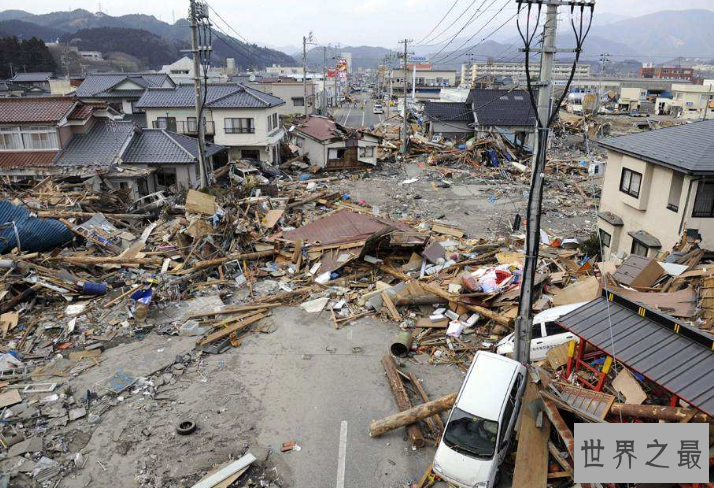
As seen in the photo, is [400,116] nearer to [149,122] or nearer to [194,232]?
[149,122]

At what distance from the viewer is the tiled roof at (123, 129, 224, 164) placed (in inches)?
985

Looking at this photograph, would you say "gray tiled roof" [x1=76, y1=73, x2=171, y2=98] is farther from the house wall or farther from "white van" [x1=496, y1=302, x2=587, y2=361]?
"white van" [x1=496, y1=302, x2=587, y2=361]

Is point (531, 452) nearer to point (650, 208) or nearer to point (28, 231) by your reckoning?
point (650, 208)

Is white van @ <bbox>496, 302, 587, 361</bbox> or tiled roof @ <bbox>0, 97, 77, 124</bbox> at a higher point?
tiled roof @ <bbox>0, 97, 77, 124</bbox>

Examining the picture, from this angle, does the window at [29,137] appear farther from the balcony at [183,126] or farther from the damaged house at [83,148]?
the balcony at [183,126]

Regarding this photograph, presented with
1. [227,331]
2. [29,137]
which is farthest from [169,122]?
[227,331]

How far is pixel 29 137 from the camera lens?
2308 centimetres

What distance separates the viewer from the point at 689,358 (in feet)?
23.5

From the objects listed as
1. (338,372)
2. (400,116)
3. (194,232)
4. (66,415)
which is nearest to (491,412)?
(338,372)

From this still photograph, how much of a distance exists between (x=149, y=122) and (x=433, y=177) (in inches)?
774

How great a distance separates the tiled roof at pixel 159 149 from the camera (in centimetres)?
2502

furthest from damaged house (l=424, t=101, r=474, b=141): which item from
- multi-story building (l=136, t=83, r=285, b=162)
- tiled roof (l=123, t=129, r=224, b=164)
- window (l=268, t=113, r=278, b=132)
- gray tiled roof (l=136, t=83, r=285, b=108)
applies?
tiled roof (l=123, t=129, r=224, b=164)

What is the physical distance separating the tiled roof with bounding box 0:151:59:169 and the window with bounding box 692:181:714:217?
25.2 m

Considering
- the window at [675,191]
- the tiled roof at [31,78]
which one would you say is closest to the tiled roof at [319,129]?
the window at [675,191]
